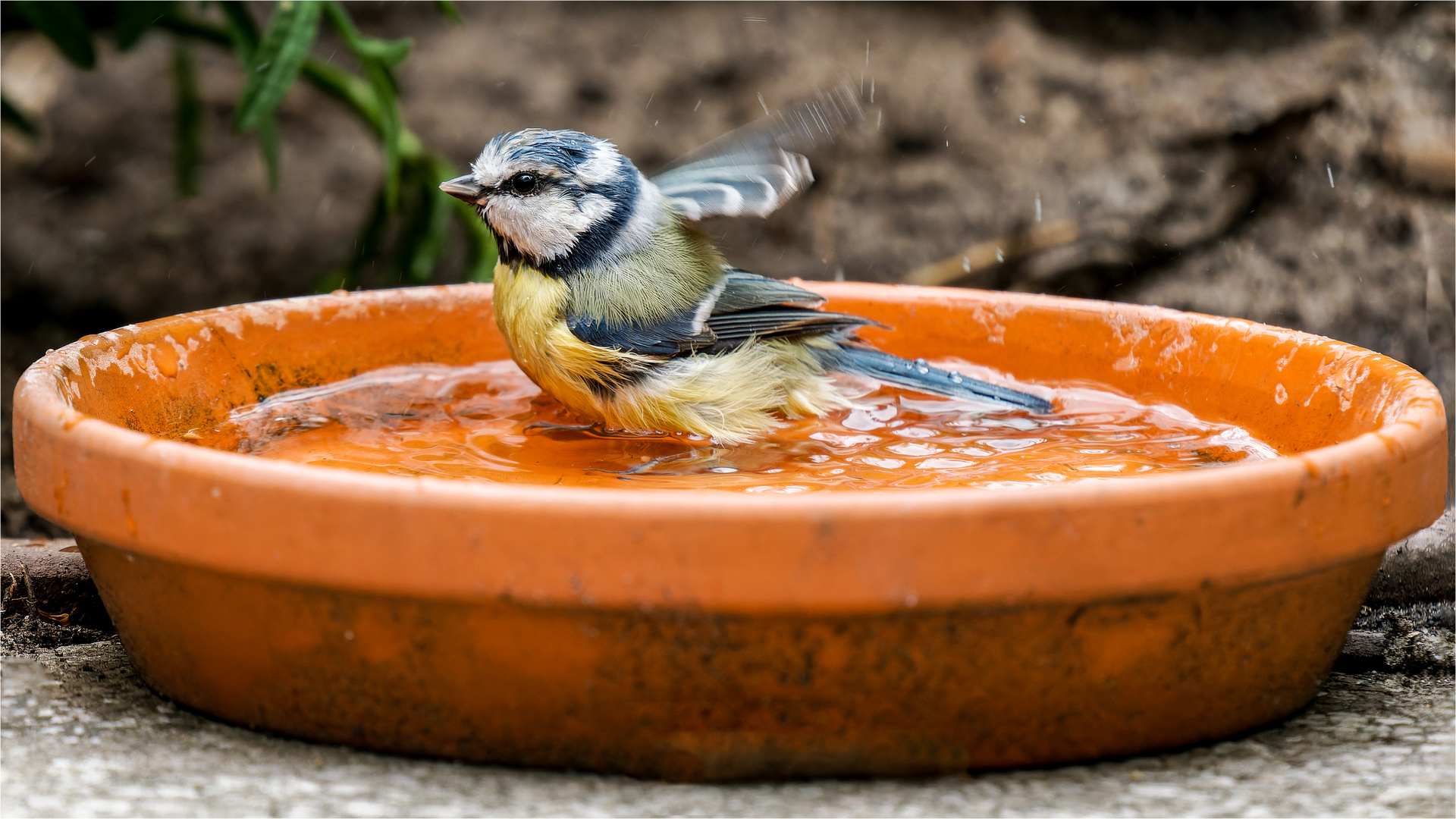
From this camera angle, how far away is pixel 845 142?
550 centimetres

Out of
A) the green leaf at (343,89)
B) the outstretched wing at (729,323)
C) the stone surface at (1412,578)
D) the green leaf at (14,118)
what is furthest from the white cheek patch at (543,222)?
the stone surface at (1412,578)

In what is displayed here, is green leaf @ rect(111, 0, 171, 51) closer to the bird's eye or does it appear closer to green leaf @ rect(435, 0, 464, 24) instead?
green leaf @ rect(435, 0, 464, 24)

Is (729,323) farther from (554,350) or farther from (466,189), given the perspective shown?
(466,189)

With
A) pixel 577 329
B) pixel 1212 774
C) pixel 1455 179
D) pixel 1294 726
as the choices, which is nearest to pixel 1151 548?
pixel 1212 774

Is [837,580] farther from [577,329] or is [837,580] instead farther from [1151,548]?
[577,329]

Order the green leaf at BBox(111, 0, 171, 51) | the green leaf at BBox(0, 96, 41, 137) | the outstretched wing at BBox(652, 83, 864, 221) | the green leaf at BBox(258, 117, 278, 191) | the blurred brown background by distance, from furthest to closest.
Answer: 1. the blurred brown background
2. the green leaf at BBox(258, 117, 278, 191)
3. the green leaf at BBox(0, 96, 41, 137)
4. the green leaf at BBox(111, 0, 171, 51)
5. the outstretched wing at BBox(652, 83, 864, 221)

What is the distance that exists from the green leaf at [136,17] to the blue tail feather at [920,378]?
213 cm

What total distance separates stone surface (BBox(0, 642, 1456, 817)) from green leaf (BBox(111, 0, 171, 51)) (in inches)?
88.0

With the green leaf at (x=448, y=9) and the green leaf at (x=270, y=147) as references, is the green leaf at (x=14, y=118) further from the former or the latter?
the green leaf at (x=448, y=9)

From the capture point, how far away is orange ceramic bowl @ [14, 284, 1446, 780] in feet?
5.48

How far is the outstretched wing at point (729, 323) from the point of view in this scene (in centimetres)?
289

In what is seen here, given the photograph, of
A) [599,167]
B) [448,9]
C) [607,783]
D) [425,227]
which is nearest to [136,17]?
[448,9]

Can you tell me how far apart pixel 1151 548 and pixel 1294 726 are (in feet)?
1.99

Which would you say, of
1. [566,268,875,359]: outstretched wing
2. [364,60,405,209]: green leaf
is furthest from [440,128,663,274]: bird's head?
[364,60,405,209]: green leaf
